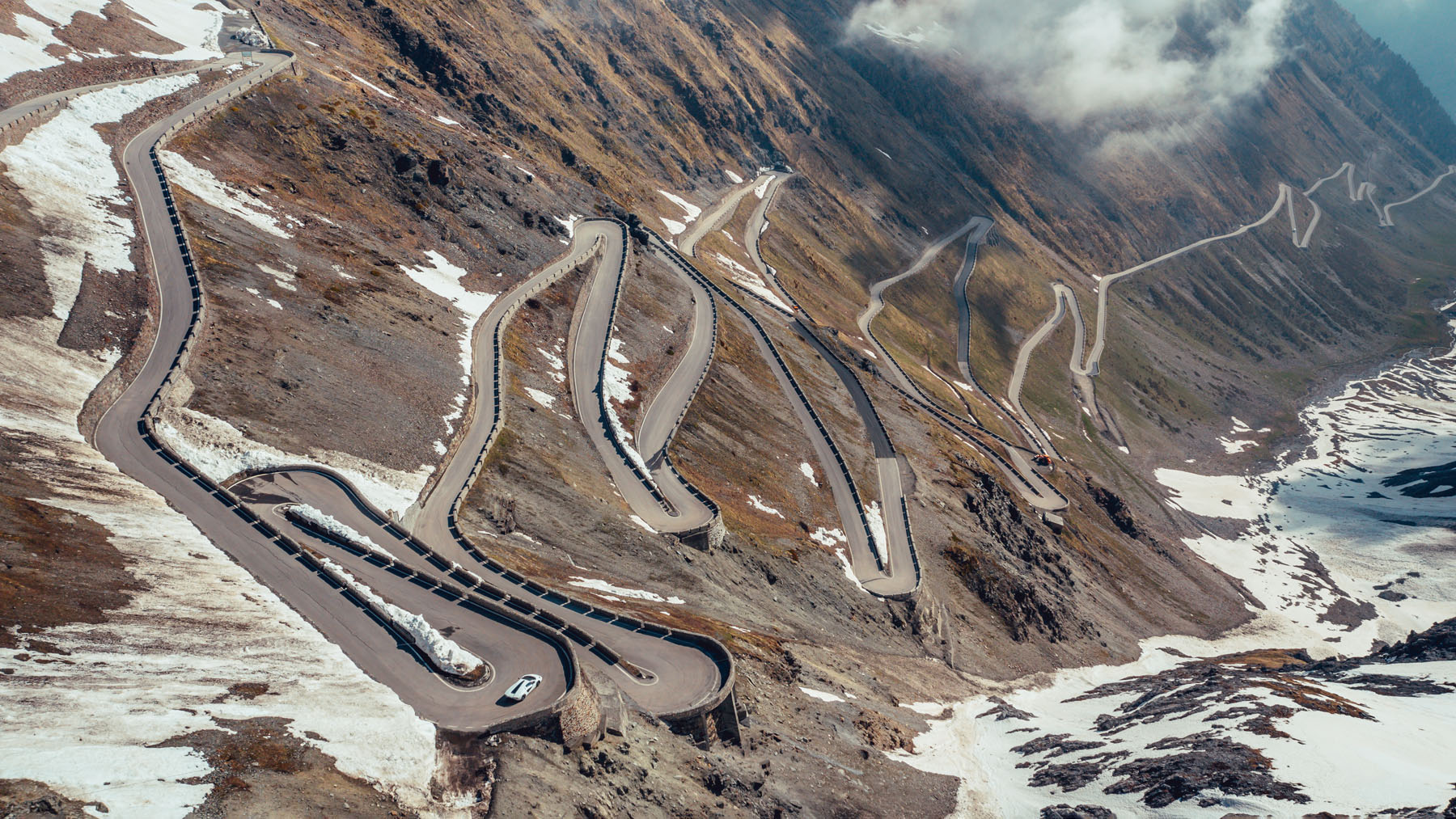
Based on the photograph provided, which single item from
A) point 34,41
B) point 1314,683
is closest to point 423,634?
point 1314,683

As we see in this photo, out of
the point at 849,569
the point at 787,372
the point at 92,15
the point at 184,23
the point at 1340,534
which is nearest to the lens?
the point at 849,569

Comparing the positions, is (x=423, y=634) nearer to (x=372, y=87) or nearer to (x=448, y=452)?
(x=448, y=452)

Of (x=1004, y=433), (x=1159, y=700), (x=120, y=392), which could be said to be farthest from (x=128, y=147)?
(x=1004, y=433)

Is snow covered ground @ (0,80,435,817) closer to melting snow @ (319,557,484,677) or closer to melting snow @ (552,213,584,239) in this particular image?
melting snow @ (319,557,484,677)

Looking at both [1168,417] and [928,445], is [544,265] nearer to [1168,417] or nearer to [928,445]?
[928,445]

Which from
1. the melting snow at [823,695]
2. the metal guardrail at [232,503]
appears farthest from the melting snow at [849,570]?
the metal guardrail at [232,503]

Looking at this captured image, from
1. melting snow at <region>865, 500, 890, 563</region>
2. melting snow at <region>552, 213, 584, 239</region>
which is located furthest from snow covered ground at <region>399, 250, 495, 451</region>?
melting snow at <region>865, 500, 890, 563</region>
